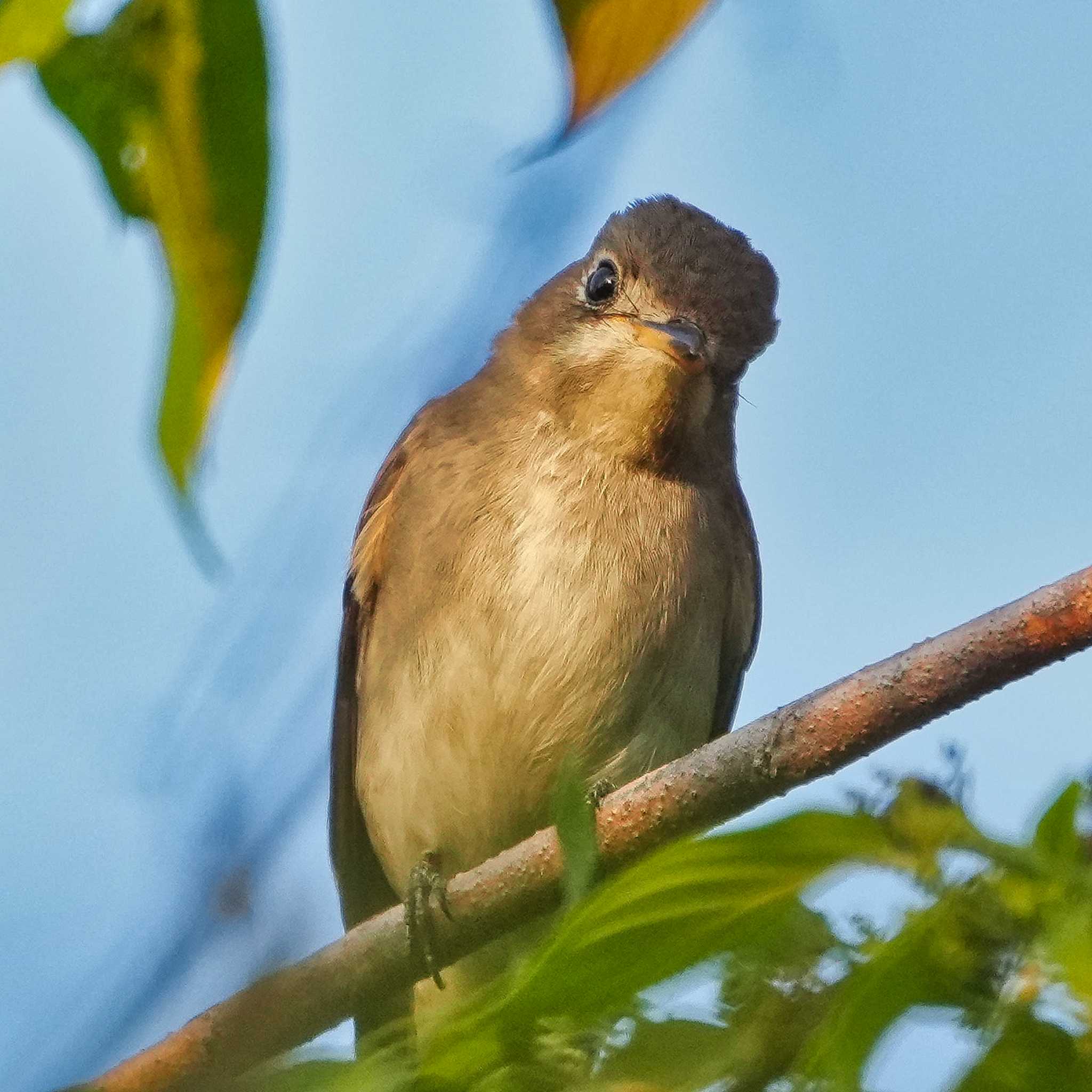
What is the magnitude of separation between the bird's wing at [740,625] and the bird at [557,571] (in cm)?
1

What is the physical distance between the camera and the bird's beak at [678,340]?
5.65 metres

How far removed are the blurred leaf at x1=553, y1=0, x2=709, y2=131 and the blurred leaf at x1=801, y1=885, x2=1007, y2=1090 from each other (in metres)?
1.03

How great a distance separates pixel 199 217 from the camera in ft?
7.09

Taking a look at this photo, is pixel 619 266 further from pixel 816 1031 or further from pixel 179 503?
pixel 816 1031

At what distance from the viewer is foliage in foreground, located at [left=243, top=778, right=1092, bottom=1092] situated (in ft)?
5.58

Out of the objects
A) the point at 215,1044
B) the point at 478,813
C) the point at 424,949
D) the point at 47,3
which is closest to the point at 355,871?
the point at 478,813

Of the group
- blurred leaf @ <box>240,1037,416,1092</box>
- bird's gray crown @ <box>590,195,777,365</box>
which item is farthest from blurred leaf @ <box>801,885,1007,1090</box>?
bird's gray crown @ <box>590,195,777,365</box>

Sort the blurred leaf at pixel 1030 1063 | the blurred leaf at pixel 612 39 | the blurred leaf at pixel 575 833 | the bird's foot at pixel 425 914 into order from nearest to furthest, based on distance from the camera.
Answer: the blurred leaf at pixel 1030 1063 < the blurred leaf at pixel 612 39 < the blurred leaf at pixel 575 833 < the bird's foot at pixel 425 914

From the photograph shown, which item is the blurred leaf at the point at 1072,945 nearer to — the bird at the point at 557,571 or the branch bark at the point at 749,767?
the branch bark at the point at 749,767

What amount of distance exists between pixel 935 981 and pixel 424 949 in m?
2.69

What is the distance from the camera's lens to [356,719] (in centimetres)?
634

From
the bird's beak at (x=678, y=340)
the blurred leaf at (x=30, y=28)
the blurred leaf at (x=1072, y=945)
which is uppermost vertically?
the bird's beak at (x=678, y=340)

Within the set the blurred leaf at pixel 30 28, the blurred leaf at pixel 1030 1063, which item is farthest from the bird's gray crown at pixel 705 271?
the blurred leaf at pixel 1030 1063

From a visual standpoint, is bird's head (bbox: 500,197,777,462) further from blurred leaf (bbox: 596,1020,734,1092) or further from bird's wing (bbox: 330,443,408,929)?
blurred leaf (bbox: 596,1020,734,1092)
